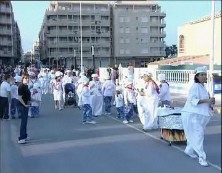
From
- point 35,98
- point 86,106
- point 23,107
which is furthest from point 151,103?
point 35,98

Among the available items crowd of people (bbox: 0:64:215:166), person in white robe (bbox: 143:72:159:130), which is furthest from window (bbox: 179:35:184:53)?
person in white robe (bbox: 143:72:159:130)

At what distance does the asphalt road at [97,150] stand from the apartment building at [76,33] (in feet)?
285

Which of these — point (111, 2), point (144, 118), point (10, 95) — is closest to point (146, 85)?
point (144, 118)

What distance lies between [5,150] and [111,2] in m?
105

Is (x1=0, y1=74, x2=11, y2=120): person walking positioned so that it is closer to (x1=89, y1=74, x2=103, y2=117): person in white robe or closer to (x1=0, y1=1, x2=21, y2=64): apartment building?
(x1=89, y1=74, x2=103, y2=117): person in white robe

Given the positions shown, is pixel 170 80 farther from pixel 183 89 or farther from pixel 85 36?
pixel 85 36

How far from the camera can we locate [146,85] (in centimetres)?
1296

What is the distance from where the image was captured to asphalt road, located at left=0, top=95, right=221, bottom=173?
8.00 metres

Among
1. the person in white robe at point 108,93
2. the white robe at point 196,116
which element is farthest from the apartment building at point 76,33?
the white robe at point 196,116

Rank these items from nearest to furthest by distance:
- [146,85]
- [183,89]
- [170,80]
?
1. [146,85]
2. [183,89]
3. [170,80]

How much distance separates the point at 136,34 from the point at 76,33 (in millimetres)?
15127

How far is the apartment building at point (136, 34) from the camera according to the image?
352ft

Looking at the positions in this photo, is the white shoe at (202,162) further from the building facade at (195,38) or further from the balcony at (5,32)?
the balcony at (5,32)

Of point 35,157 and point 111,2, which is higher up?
point 111,2
